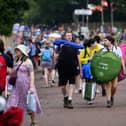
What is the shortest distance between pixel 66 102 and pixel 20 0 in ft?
41.0

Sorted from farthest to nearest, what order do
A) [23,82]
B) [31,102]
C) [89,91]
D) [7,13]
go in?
1. [7,13]
2. [89,91]
3. [23,82]
4. [31,102]

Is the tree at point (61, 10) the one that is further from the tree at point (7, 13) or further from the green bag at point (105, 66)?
the green bag at point (105, 66)

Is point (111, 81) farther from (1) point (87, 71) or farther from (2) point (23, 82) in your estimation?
(2) point (23, 82)

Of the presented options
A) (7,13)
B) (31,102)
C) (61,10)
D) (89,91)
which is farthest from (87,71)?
(61,10)

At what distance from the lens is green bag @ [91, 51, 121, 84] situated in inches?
678

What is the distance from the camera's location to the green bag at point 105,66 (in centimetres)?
1722

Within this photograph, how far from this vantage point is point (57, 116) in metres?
15.8

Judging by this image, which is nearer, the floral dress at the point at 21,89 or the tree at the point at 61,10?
the floral dress at the point at 21,89

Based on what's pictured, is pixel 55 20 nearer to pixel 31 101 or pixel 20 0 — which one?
pixel 20 0

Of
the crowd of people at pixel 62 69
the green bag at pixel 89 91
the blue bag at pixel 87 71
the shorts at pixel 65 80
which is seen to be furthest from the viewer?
the blue bag at pixel 87 71

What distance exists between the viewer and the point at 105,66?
17500 mm

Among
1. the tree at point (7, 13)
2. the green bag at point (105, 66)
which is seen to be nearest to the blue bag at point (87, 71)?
the green bag at point (105, 66)

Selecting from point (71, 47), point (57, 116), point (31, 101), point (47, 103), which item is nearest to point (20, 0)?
point (47, 103)

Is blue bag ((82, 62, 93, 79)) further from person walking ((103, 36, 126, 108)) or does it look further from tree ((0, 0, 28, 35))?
tree ((0, 0, 28, 35))
